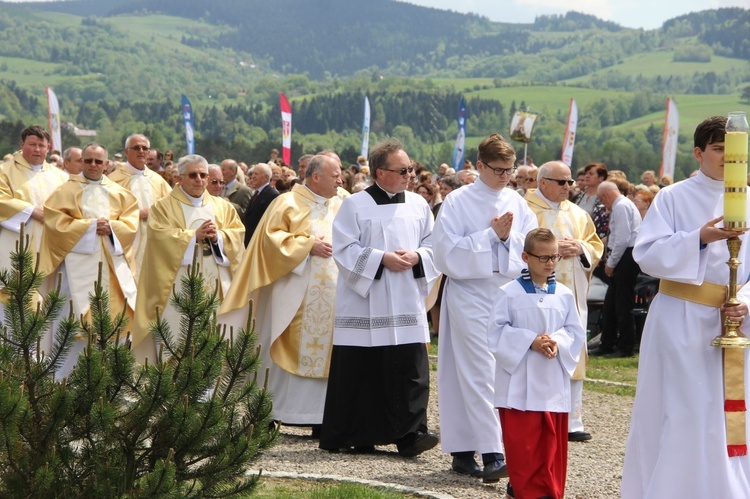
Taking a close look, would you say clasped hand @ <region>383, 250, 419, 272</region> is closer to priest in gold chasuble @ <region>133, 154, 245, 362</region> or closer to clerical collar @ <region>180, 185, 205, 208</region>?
priest in gold chasuble @ <region>133, 154, 245, 362</region>

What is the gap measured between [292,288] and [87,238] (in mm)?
2355

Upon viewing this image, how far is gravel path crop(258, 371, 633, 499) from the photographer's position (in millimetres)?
7371

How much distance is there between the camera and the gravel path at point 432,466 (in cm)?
737

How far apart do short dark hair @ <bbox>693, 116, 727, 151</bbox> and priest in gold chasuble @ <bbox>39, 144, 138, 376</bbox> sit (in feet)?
20.4

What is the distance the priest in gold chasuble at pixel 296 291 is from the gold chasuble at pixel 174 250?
0.90 metres

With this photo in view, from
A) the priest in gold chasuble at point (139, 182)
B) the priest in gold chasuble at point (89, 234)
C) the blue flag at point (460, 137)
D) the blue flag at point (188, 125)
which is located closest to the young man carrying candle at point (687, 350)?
the priest in gold chasuble at point (89, 234)

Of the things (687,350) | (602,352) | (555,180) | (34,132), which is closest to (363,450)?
(555,180)

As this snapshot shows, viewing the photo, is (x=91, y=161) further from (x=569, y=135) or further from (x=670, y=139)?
(x=569, y=135)

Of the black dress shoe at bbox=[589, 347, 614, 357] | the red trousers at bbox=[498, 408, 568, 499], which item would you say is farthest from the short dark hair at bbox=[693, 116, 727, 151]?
the black dress shoe at bbox=[589, 347, 614, 357]

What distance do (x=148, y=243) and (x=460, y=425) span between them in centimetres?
382

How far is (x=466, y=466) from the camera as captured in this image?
25.5ft

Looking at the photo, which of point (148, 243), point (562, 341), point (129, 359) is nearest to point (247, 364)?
point (129, 359)

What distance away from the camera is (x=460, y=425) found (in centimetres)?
781

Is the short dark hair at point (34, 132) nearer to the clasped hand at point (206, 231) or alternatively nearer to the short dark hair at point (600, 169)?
the clasped hand at point (206, 231)
